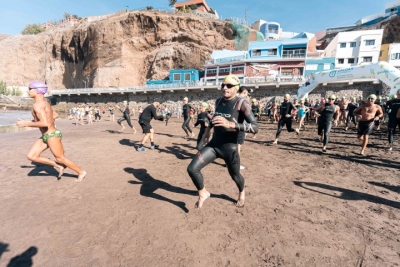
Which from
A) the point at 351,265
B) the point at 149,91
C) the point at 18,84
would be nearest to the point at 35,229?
the point at 351,265

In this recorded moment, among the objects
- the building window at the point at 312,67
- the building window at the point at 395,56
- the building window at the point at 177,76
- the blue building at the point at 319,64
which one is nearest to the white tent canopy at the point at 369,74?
the blue building at the point at 319,64

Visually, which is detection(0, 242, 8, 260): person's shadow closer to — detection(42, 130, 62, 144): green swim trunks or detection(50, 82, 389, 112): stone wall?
detection(42, 130, 62, 144): green swim trunks

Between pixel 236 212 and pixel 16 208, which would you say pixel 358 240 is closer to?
pixel 236 212

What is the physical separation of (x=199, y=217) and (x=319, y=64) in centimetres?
3900

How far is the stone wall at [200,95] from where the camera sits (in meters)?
23.0

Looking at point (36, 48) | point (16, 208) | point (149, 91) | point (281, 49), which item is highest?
point (36, 48)

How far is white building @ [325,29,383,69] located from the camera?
34594mm

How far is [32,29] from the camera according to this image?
78000 millimetres

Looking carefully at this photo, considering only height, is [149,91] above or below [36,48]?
Answer: below

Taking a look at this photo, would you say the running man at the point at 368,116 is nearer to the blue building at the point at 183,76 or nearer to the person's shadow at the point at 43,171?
the person's shadow at the point at 43,171

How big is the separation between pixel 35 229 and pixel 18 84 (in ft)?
265

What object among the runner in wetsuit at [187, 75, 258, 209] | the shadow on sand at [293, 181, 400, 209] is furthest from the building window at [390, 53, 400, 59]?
the runner in wetsuit at [187, 75, 258, 209]

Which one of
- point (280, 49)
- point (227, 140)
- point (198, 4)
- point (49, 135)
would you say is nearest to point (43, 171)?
point (49, 135)

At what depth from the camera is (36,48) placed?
203ft
